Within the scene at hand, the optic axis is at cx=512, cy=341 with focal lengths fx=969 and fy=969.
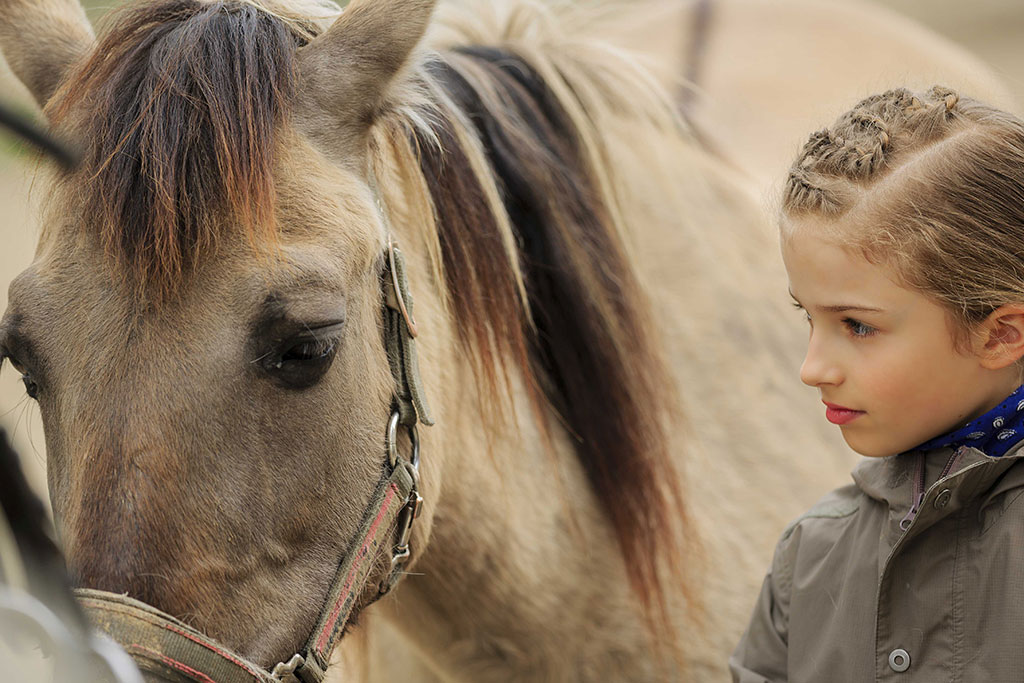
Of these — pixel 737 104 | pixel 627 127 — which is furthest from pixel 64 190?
pixel 737 104

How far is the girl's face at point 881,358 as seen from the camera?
103cm

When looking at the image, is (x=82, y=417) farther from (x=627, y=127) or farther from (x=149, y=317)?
(x=627, y=127)

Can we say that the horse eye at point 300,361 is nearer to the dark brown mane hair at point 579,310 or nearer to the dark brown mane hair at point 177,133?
the dark brown mane hair at point 177,133

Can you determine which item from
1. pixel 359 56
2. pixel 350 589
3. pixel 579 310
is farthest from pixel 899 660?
pixel 359 56

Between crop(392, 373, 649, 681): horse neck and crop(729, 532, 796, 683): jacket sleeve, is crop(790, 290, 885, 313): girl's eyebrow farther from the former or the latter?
crop(392, 373, 649, 681): horse neck

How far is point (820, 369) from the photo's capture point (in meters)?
1.07

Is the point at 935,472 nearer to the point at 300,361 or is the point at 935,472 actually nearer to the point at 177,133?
the point at 300,361

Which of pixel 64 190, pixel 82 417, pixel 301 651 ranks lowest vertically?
pixel 301 651

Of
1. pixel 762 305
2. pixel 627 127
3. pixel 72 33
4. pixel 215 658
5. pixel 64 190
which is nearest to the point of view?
pixel 215 658

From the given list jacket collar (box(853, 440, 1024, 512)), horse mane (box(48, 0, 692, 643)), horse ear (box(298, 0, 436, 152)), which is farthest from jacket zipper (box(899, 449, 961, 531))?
horse ear (box(298, 0, 436, 152))

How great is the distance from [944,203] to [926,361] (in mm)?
169

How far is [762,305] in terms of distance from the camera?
75.5 inches

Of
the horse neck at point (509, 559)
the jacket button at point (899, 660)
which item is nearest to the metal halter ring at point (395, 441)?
the horse neck at point (509, 559)

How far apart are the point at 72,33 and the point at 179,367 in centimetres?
58
